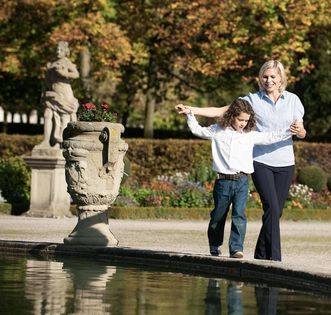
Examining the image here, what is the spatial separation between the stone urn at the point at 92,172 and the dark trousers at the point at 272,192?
8.71ft

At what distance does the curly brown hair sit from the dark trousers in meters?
0.36

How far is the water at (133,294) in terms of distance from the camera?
863 centimetres

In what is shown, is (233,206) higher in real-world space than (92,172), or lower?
lower

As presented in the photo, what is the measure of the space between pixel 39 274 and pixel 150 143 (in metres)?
20.2

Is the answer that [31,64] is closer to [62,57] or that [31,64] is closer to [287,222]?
[62,57]

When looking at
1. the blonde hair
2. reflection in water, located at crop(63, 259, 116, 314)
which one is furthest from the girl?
reflection in water, located at crop(63, 259, 116, 314)

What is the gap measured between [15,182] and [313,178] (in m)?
6.97

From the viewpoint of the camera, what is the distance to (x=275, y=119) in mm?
11656

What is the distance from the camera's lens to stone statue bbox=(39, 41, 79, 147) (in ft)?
79.7

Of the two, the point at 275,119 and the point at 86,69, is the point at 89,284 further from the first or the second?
the point at 86,69

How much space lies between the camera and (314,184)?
29391 millimetres

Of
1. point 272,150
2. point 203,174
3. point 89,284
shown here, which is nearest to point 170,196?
point 203,174

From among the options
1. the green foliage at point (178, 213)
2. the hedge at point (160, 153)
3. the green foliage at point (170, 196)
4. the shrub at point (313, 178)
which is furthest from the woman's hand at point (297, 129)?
the hedge at point (160, 153)

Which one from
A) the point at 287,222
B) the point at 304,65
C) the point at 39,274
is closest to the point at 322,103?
the point at 304,65
